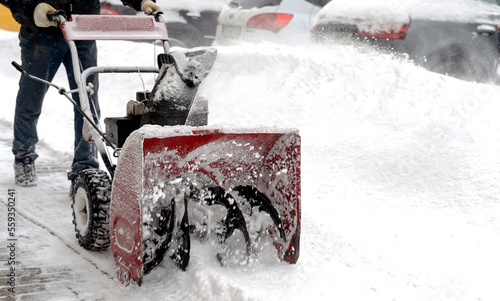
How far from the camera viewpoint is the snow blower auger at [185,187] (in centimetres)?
275

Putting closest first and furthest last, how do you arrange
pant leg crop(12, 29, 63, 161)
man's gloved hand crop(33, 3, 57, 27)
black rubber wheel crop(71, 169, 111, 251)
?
black rubber wheel crop(71, 169, 111, 251)
man's gloved hand crop(33, 3, 57, 27)
pant leg crop(12, 29, 63, 161)

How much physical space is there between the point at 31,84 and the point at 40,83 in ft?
0.21

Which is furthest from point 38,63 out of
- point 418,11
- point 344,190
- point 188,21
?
point 188,21

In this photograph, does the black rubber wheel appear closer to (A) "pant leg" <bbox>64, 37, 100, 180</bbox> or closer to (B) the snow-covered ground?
(B) the snow-covered ground

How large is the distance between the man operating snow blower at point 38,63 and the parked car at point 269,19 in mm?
3751

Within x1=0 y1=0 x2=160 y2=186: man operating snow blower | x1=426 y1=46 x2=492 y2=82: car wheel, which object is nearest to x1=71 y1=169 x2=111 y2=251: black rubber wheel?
x1=0 y1=0 x2=160 y2=186: man operating snow blower

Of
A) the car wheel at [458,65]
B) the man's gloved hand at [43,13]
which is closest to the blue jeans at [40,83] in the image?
the man's gloved hand at [43,13]

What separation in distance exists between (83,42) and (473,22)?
14.1 feet

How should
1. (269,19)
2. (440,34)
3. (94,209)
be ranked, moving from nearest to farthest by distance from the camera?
(94,209) → (440,34) → (269,19)

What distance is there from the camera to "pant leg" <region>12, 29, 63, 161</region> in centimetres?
418

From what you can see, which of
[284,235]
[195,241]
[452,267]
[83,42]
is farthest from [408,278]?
[83,42]

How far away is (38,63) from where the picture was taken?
4.21 meters

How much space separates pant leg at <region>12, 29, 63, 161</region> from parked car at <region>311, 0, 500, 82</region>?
355cm

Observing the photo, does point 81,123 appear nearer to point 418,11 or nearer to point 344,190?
point 344,190
